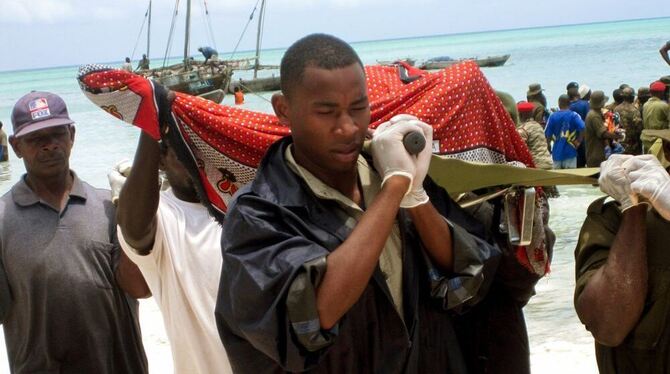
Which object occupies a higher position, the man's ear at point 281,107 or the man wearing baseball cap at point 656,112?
the man's ear at point 281,107

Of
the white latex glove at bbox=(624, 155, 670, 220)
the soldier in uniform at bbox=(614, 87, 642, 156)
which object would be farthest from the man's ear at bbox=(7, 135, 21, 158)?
the soldier in uniform at bbox=(614, 87, 642, 156)

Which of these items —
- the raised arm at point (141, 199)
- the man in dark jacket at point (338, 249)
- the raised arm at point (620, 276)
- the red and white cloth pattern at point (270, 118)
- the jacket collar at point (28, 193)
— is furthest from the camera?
the jacket collar at point (28, 193)

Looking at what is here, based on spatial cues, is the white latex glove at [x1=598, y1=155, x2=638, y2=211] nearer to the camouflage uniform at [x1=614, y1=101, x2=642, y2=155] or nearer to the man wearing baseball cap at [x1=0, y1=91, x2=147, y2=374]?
the man wearing baseball cap at [x1=0, y1=91, x2=147, y2=374]

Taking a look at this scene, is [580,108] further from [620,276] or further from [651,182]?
[651,182]

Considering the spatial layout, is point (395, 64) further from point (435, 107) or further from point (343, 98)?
point (343, 98)

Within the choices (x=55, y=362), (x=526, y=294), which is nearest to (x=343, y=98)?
(x=526, y=294)

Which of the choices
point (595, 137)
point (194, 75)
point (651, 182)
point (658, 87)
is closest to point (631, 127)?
point (658, 87)

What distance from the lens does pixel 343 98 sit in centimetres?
200

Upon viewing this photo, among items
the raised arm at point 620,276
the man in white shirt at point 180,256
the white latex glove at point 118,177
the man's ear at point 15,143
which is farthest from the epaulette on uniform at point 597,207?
the man's ear at point 15,143

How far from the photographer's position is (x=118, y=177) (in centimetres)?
307

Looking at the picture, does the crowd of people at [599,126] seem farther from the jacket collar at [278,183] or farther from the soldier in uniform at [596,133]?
the jacket collar at [278,183]

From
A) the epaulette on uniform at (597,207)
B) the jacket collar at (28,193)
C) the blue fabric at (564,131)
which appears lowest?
the blue fabric at (564,131)

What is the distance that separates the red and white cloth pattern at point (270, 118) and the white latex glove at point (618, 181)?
0.83 feet

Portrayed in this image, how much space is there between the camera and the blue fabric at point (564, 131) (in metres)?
11.6
